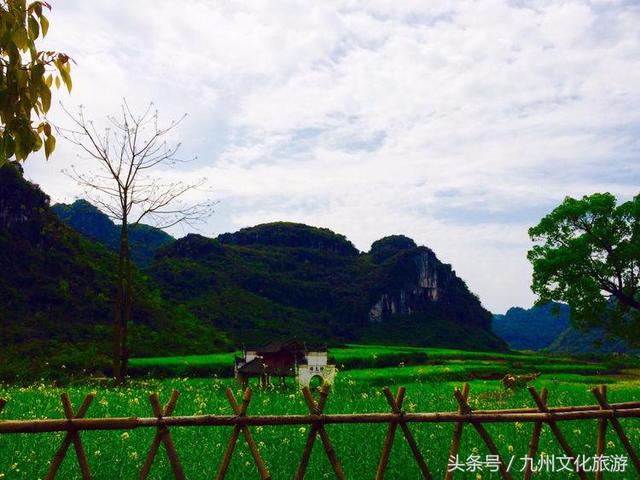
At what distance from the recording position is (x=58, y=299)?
58.2 metres

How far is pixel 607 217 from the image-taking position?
32281 millimetres

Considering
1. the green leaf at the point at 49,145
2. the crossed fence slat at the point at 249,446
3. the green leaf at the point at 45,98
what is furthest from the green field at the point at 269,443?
the green leaf at the point at 45,98

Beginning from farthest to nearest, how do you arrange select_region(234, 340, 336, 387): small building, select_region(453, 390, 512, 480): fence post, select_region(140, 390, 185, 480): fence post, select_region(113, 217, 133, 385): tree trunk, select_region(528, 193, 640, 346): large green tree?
select_region(528, 193, 640, 346): large green tree → select_region(234, 340, 336, 387): small building → select_region(113, 217, 133, 385): tree trunk → select_region(453, 390, 512, 480): fence post → select_region(140, 390, 185, 480): fence post

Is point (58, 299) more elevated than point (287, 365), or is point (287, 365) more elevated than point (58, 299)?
point (58, 299)

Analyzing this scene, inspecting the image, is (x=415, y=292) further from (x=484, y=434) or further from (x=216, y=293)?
(x=484, y=434)

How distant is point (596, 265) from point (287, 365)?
20406mm

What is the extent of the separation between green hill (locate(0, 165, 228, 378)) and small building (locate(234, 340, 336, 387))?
23.7 meters

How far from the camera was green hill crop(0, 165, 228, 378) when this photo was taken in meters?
49.6

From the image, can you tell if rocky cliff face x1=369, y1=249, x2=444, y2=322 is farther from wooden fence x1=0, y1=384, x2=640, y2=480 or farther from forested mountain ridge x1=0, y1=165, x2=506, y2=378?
wooden fence x1=0, y1=384, x2=640, y2=480

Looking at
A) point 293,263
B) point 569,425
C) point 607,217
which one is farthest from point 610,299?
point 293,263

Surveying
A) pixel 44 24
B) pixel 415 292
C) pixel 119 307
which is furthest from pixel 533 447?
pixel 415 292

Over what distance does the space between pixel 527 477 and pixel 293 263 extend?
5913 inches

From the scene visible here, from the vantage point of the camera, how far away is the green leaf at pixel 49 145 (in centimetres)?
471

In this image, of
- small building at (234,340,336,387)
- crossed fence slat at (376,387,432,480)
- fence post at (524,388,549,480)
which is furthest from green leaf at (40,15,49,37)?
small building at (234,340,336,387)
